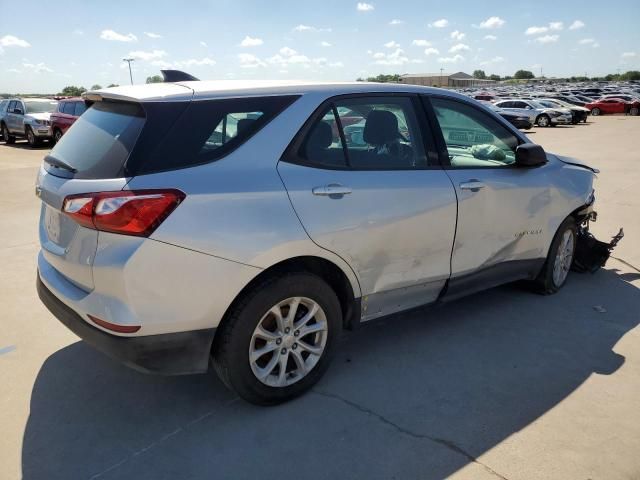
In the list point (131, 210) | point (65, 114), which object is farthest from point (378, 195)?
point (65, 114)

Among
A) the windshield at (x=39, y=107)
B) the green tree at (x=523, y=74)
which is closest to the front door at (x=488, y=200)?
the windshield at (x=39, y=107)

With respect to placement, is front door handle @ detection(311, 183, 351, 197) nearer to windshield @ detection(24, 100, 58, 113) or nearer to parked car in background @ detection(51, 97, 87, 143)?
parked car in background @ detection(51, 97, 87, 143)

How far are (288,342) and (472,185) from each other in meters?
1.68

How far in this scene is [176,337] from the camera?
8.36 ft

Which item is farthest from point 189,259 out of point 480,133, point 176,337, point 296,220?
point 480,133

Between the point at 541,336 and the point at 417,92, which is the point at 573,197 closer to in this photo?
the point at 541,336

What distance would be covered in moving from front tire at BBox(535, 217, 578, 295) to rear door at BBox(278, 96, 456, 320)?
54.8 inches

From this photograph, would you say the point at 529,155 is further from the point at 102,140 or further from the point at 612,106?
the point at 612,106

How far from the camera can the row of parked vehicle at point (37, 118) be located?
17.6 metres

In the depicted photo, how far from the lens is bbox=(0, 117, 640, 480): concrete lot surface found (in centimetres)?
254

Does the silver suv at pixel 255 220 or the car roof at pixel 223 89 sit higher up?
the car roof at pixel 223 89

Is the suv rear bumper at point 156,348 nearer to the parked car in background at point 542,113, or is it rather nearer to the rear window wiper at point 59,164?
the rear window wiper at point 59,164

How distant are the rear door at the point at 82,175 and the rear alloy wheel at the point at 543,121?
3046 centimetres

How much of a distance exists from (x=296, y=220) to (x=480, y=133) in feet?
6.43
